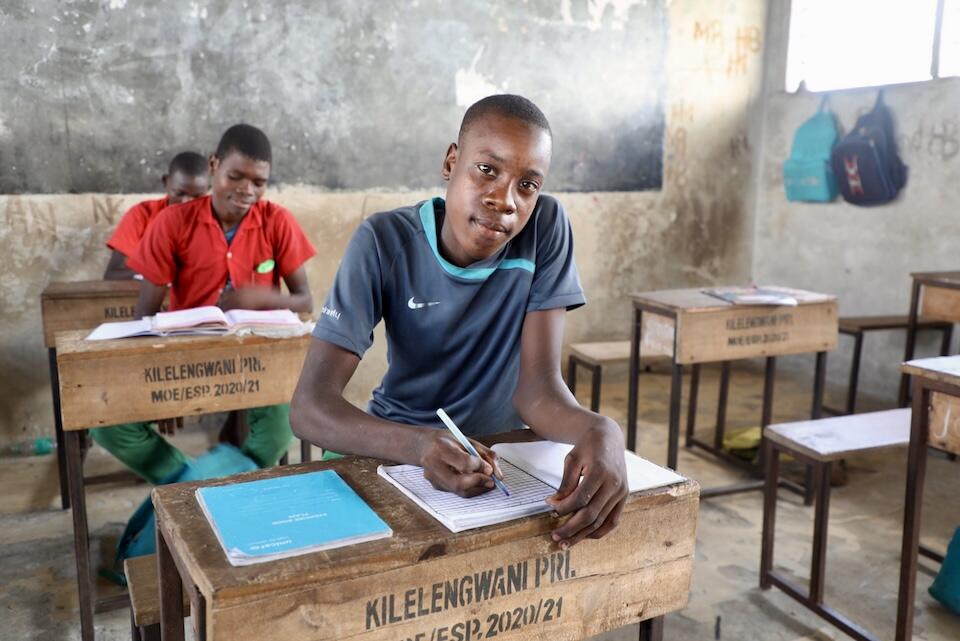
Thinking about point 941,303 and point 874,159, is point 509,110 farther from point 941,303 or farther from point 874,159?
point 874,159

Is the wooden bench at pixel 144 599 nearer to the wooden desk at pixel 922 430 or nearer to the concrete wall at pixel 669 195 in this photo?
the wooden desk at pixel 922 430

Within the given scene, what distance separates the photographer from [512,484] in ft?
3.89

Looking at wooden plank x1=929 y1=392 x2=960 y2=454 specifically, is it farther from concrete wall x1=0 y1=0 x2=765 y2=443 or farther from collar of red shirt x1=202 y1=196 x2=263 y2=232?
concrete wall x1=0 y1=0 x2=765 y2=443

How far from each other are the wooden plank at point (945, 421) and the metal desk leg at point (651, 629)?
109cm

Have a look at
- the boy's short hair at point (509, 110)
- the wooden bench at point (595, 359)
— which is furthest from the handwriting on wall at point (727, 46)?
the boy's short hair at point (509, 110)

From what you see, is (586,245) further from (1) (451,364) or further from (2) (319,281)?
(1) (451,364)

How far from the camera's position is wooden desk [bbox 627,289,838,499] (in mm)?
3070

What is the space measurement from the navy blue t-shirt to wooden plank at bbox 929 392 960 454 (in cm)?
102

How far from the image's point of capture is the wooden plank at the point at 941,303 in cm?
Result: 372

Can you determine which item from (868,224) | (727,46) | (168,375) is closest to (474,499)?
(168,375)

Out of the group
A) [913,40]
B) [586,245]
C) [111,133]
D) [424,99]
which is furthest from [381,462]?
[913,40]

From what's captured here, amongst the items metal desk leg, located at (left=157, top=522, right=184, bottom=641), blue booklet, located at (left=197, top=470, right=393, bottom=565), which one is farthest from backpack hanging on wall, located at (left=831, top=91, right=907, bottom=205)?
metal desk leg, located at (left=157, top=522, right=184, bottom=641)

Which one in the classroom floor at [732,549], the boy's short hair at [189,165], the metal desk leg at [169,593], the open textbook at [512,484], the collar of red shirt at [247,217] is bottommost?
the classroom floor at [732,549]

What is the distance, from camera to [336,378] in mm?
1444
